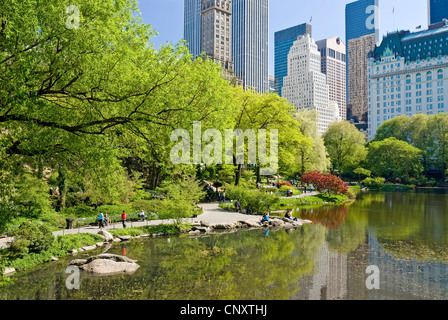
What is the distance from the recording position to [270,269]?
1819 cm

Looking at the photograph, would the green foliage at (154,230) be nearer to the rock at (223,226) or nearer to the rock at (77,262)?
the rock at (223,226)

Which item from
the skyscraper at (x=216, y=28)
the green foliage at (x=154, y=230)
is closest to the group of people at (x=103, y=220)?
the green foliage at (x=154, y=230)

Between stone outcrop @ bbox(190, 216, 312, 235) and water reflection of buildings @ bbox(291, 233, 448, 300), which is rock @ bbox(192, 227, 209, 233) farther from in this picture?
water reflection of buildings @ bbox(291, 233, 448, 300)

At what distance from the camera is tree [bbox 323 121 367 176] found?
8575 centimetres

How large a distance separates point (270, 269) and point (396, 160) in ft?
258

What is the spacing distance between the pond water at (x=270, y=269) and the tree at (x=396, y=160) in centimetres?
5989

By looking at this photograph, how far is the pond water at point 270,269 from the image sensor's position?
48.4 ft

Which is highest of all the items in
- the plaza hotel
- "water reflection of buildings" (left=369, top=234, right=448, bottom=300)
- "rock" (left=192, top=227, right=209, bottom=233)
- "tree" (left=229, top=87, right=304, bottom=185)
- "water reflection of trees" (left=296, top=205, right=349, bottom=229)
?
the plaza hotel

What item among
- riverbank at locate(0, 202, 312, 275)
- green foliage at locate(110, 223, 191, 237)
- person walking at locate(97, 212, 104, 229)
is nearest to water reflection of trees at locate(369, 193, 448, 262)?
riverbank at locate(0, 202, 312, 275)

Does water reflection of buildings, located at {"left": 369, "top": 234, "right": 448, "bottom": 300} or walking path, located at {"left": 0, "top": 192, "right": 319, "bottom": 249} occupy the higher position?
walking path, located at {"left": 0, "top": 192, "right": 319, "bottom": 249}

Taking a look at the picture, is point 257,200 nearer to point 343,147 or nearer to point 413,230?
point 413,230

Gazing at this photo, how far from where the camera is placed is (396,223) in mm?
33531

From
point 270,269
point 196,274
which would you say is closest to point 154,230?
point 196,274

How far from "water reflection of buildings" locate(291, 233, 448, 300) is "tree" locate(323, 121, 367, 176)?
65.9m
